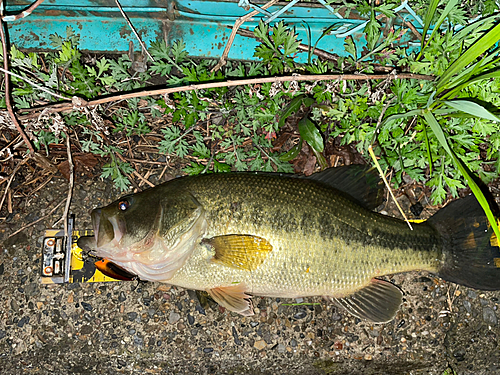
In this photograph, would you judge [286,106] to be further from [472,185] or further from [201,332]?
[201,332]

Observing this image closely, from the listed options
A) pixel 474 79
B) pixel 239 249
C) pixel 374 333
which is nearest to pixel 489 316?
pixel 374 333

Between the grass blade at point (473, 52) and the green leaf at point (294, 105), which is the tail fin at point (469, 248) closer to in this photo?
the grass blade at point (473, 52)

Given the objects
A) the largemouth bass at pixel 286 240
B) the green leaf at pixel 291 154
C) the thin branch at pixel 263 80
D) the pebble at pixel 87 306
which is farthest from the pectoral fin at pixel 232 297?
the thin branch at pixel 263 80

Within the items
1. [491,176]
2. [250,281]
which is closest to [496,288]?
[491,176]

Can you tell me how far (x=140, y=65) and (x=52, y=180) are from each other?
1.40 m

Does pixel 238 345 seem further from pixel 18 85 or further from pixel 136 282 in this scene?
pixel 18 85

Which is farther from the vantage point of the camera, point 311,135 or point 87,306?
point 87,306

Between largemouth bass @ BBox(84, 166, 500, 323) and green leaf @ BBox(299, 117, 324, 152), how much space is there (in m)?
0.26

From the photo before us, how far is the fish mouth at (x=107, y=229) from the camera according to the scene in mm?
2418

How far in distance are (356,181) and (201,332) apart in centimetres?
196

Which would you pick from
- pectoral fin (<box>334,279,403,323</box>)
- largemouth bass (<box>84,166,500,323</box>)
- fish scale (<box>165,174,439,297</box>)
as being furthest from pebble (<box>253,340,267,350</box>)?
pectoral fin (<box>334,279,403,323</box>)

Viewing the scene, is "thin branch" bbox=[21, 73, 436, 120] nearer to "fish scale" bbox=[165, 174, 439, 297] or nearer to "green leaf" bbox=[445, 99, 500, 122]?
"green leaf" bbox=[445, 99, 500, 122]

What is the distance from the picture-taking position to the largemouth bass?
2441 mm

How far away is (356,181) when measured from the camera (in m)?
2.73
